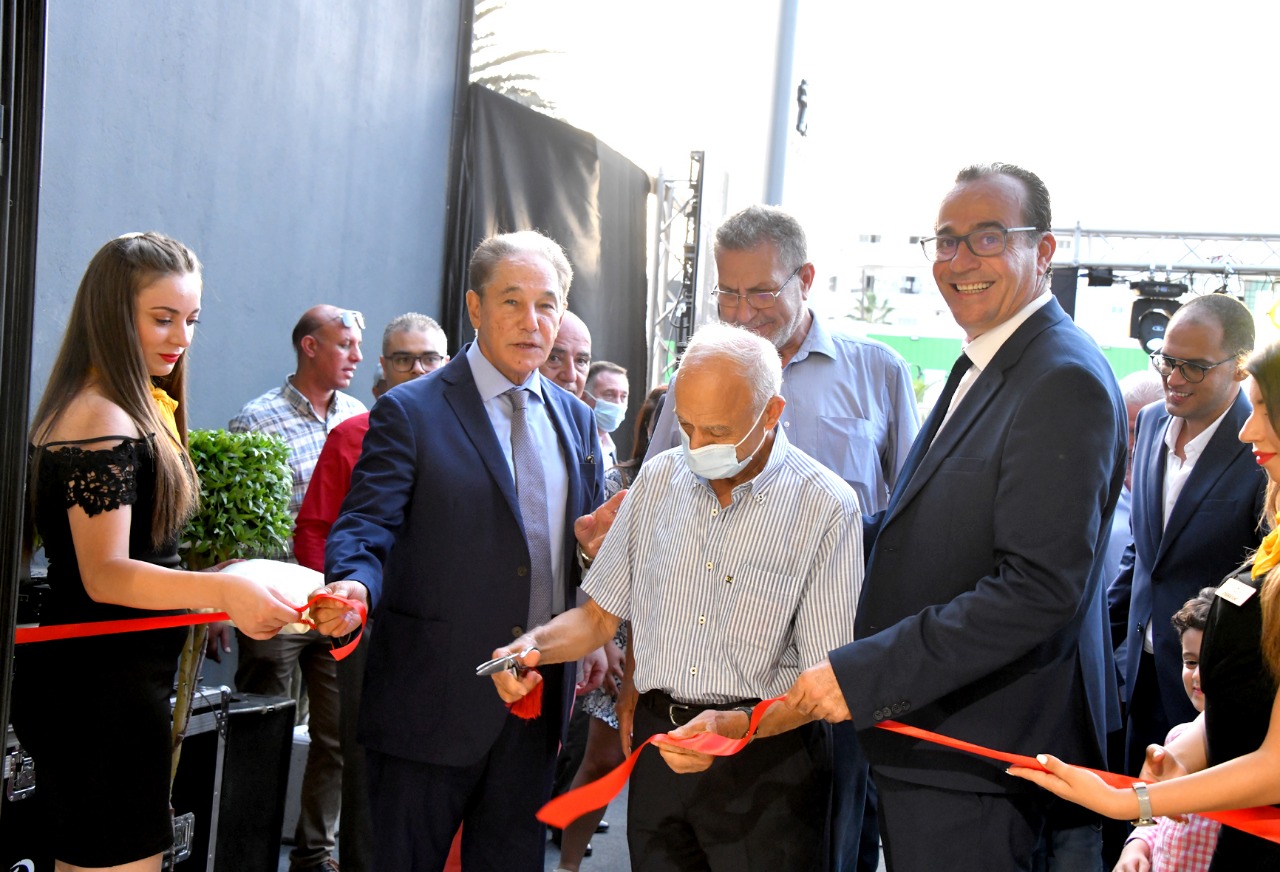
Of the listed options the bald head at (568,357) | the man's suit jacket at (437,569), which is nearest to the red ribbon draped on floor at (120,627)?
the man's suit jacket at (437,569)

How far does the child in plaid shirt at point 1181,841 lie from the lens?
8.54 ft

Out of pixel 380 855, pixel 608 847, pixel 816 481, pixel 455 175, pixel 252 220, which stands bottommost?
pixel 608 847

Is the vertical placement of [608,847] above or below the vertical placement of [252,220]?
below

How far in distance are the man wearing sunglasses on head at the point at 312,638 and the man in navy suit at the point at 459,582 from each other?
1489 mm

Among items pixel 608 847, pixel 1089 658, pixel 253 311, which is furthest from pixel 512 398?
pixel 253 311

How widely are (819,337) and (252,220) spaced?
340cm

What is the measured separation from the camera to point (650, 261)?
31.6 ft

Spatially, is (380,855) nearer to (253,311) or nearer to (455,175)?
(253,311)

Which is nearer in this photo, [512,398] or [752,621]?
[752,621]

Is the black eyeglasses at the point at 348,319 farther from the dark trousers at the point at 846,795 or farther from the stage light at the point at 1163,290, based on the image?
the stage light at the point at 1163,290

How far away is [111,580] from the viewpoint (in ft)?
7.93

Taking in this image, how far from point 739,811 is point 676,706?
24cm

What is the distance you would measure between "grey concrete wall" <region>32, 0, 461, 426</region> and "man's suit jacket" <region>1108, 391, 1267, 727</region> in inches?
157

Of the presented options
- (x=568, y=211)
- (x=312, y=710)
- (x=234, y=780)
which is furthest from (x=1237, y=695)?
(x=568, y=211)
